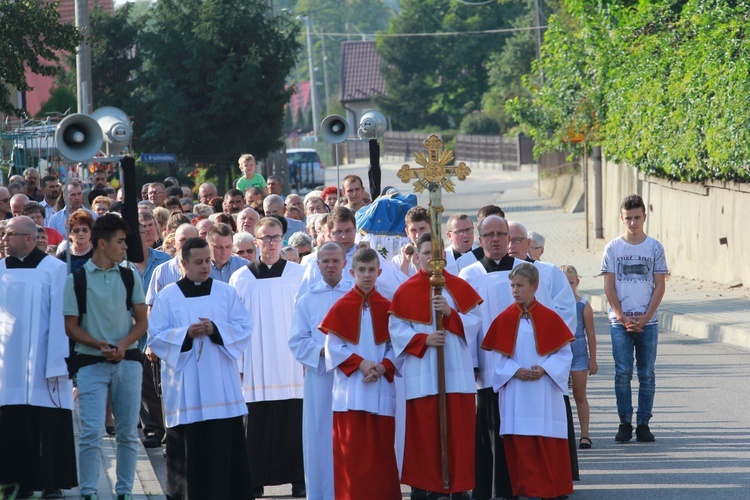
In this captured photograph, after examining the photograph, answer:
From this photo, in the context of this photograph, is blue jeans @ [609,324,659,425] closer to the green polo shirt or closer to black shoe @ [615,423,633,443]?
black shoe @ [615,423,633,443]

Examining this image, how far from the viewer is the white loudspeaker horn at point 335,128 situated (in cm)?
1620

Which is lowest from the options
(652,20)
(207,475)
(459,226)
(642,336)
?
(207,475)

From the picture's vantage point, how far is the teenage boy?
829 centimetres

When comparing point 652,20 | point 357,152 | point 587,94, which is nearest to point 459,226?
point 652,20

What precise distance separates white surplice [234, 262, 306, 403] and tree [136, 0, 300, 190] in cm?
2050

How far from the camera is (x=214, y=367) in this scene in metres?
8.57

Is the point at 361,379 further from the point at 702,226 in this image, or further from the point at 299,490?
the point at 702,226

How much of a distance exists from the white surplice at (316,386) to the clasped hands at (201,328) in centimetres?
78

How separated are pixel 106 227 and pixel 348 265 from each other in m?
2.45

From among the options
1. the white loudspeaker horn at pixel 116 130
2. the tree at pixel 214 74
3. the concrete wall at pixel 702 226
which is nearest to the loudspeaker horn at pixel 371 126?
the white loudspeaker horn at pixel 116 130

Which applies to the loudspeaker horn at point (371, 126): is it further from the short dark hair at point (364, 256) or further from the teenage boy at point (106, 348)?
the teenage boy at point (106, 348)

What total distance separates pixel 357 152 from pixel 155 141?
192ft

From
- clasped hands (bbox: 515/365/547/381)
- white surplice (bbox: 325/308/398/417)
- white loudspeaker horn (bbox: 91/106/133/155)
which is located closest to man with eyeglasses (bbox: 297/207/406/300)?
white surplice (bbox: 325/308/398/417)

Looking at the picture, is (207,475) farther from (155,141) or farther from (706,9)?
(155,141)
